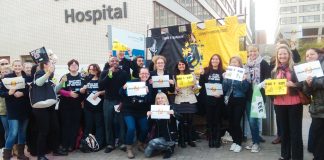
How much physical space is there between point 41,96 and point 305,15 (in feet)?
320

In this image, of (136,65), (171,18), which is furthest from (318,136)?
(171,18)

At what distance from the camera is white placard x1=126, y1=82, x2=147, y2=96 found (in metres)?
6.57

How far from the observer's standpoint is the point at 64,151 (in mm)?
7020

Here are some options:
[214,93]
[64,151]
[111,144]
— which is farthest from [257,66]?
[64,151]

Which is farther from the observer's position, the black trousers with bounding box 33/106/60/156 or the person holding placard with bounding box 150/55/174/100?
the person holding placard with bounding box 150/55/174/100

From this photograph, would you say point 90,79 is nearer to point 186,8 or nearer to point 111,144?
point 111,144

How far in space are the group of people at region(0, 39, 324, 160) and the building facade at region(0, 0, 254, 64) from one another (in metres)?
11.4

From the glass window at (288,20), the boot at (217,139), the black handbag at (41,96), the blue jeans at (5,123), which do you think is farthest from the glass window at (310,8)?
the blue jeans at (5,123)

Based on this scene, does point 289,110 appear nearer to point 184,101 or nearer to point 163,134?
point 184,101

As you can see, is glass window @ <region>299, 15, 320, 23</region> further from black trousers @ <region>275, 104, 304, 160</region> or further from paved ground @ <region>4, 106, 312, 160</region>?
black trousers @ <region>275, 104, 304, 160</region>

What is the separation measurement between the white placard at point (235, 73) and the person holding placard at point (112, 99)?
2111 mm

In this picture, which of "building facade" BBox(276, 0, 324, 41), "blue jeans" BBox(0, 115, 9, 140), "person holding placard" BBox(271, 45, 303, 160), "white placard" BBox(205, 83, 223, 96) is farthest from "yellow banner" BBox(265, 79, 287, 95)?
"building facade" BBox(276, 0, 324, 41)

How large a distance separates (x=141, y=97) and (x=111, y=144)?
1.27 meters

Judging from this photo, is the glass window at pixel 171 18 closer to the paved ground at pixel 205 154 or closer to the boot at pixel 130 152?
the paved ground at pixel 205 154
